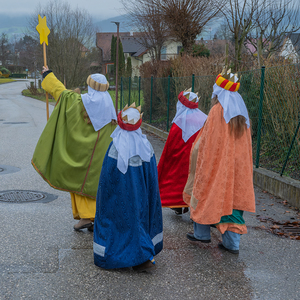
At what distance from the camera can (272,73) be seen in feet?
26.4

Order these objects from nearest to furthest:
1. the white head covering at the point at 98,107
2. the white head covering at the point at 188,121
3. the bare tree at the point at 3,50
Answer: the white head covering at the point at 98,107, the white head covering at the point at 188,121, the bare tree at the point at 3,50

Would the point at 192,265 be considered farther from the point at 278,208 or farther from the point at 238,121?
the point at 278,208

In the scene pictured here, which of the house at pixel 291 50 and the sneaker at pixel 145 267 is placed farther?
the house at pixel 291 50

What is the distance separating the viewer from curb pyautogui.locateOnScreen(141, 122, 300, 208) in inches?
249

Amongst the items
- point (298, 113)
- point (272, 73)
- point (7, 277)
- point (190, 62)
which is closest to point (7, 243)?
point (7, 277)

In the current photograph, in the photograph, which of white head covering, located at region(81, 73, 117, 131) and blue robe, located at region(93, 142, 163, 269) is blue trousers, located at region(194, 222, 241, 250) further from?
white head covering, located at region(81, 73, 117, 131)

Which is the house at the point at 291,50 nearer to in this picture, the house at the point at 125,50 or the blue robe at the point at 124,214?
the blue robe at the point at 124,214

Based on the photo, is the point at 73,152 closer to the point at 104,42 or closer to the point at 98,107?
the point at 98,107

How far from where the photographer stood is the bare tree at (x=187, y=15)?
2011 centimetres

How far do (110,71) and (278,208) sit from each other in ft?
231

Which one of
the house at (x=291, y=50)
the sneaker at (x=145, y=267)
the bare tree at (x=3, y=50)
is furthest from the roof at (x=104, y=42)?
the sneaker at (x=145, y=267)

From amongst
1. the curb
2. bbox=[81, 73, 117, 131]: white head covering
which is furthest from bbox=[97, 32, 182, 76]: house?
bbox=[81, 73, 117, 131]: white head covering

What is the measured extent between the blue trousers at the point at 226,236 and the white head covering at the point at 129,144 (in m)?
1.19

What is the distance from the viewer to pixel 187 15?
2027 cm
